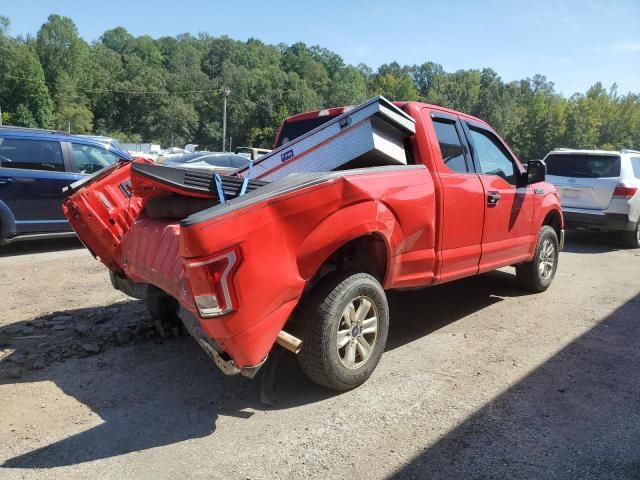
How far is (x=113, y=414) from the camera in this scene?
11.0ft

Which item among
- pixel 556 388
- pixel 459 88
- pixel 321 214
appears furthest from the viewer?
pixel 459 88

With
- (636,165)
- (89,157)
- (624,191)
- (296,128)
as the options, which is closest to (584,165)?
(624,191)

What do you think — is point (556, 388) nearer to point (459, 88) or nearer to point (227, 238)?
point (227, 238)

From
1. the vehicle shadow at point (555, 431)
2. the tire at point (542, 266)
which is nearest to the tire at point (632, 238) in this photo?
the tire at point (542, 266)

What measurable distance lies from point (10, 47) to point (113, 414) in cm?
9676

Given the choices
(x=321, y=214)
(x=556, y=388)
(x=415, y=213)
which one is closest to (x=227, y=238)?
(x=321, y=214)

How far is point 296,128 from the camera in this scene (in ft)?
17.7

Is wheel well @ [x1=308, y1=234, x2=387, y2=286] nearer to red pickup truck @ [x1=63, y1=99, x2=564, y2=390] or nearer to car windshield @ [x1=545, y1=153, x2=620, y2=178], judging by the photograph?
red pickup truck @ [x1=63, y1=99, x2=564, y2=390]

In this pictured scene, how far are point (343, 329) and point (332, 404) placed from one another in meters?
0.50

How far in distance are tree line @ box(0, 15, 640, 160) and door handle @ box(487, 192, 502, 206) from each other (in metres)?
76.3

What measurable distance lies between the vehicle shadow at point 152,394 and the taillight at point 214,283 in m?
0.84

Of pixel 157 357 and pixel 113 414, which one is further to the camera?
pixel 157 357

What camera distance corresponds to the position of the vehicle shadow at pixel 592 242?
33.0 ft

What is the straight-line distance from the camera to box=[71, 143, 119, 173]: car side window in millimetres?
8570
